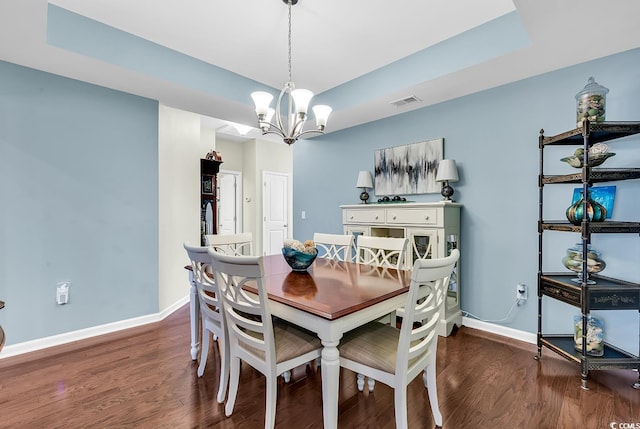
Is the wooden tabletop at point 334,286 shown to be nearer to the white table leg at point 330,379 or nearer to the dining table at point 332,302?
the dining table at point 332,302

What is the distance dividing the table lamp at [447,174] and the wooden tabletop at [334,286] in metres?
1.29

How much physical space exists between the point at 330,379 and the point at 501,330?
2137 millimetres

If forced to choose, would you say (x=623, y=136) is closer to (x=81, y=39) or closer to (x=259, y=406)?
(x=259, y=406)

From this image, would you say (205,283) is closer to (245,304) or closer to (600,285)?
(245,304)

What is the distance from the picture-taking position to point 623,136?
6.83ft

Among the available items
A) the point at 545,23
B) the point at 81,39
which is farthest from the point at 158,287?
the point at 545,23

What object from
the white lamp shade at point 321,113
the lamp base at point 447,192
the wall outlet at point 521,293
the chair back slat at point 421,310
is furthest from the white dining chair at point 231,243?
the wall outlet at point 521,293

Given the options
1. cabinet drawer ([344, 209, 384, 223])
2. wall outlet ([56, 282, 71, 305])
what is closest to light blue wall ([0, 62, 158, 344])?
wall outlet ([56, 282, 71, 305])

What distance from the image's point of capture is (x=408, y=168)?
3.35m

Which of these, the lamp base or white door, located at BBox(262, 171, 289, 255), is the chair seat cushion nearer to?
the lamp base

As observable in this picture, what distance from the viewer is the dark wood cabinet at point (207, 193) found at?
4.32 metres

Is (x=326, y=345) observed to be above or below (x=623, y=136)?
below

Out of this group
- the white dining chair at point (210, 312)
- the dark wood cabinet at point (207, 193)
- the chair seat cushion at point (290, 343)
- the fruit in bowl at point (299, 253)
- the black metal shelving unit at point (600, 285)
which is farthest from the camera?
the dark wood cabinet at point (207, 193)

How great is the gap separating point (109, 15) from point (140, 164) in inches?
51.6
